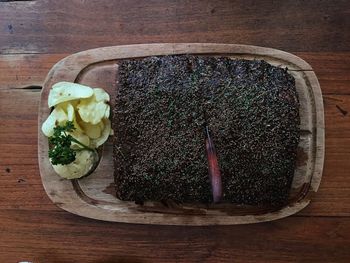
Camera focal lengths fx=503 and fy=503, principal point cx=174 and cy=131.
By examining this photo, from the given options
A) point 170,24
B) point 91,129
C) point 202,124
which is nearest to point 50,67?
point 91,129

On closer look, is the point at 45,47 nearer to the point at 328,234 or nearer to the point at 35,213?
the point at 35,213

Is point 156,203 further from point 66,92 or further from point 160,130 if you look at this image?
point 66,92

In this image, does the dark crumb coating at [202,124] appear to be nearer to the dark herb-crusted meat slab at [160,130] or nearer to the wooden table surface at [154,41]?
the dark herb-crusted meat slab at [160,130]

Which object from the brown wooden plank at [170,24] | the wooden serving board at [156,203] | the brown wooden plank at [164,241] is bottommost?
the brown wooden plank at [164,241]

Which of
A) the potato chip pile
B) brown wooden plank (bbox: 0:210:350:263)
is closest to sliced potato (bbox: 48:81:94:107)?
the potato chip pile

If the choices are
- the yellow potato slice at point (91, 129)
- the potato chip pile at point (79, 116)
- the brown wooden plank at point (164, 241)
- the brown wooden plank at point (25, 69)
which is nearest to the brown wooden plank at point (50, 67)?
the brown wooden plank at point (25, 69)

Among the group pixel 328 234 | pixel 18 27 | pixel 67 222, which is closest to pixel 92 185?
pixel 67 222
